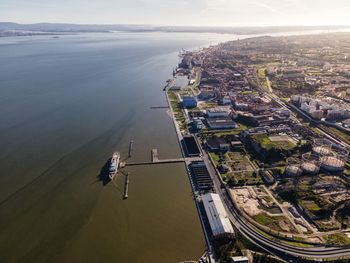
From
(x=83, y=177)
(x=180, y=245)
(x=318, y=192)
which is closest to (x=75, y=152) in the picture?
(x=83, y=177)

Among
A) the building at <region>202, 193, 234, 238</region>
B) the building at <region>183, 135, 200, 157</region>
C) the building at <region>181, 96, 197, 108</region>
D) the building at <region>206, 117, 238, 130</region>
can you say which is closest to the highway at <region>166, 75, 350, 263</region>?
the building at <region>202, 193, 234, 238</region>

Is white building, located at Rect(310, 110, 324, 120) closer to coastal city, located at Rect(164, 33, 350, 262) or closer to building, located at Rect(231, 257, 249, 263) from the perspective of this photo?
coastal city, located at Rect(164, 33, 350, 262)

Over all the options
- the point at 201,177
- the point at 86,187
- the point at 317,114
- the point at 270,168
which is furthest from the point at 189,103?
the point at 86,187

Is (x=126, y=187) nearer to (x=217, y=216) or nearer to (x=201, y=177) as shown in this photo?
(x=201, y=177)

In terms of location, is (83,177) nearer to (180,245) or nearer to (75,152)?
(75,152)

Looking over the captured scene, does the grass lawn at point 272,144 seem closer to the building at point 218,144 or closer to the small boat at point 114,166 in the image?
the building at point 218,144

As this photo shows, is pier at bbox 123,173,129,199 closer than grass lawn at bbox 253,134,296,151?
Yes

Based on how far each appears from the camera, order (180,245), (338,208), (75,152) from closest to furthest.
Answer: (180,245)
(338,208)
(75,152)
